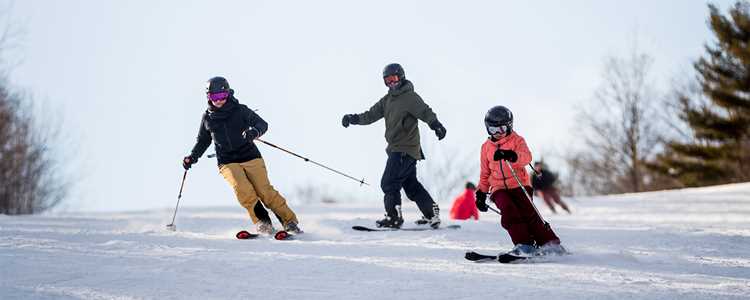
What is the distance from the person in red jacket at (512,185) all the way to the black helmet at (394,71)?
2114 millimetres

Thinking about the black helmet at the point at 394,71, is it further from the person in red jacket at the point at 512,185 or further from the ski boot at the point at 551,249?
the ski boot at the point at 551,249

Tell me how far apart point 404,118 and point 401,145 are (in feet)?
0.99

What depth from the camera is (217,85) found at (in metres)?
6.76

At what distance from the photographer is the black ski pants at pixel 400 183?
Answer: 287 inches

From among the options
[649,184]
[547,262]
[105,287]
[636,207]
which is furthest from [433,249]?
[649,184]

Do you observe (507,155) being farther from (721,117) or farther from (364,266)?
(721,117)

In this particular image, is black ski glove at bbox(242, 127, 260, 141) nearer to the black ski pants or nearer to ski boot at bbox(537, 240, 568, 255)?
the black ski pants

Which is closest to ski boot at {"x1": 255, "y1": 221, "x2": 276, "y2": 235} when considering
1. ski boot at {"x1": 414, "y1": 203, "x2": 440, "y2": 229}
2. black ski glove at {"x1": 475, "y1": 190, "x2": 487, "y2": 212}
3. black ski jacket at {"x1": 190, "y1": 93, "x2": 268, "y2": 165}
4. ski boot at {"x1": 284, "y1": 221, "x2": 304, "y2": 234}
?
ski boot at {"x1": 284, "y1": 221, "x2": 304, "y2": 234}

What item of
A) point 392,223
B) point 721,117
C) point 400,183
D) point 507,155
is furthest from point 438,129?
point 721,117

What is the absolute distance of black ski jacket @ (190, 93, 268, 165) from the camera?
684cm

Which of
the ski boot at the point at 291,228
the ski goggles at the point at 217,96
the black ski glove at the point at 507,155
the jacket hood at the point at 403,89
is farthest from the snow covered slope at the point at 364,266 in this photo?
the jacket hood at the point at 403,89

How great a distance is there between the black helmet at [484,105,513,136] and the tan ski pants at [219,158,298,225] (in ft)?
8.50

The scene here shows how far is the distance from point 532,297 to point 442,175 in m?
41.6

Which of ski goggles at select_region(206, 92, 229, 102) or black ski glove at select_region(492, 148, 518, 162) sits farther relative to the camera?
ski goggles at select_region(206, 92, 229, 102)
